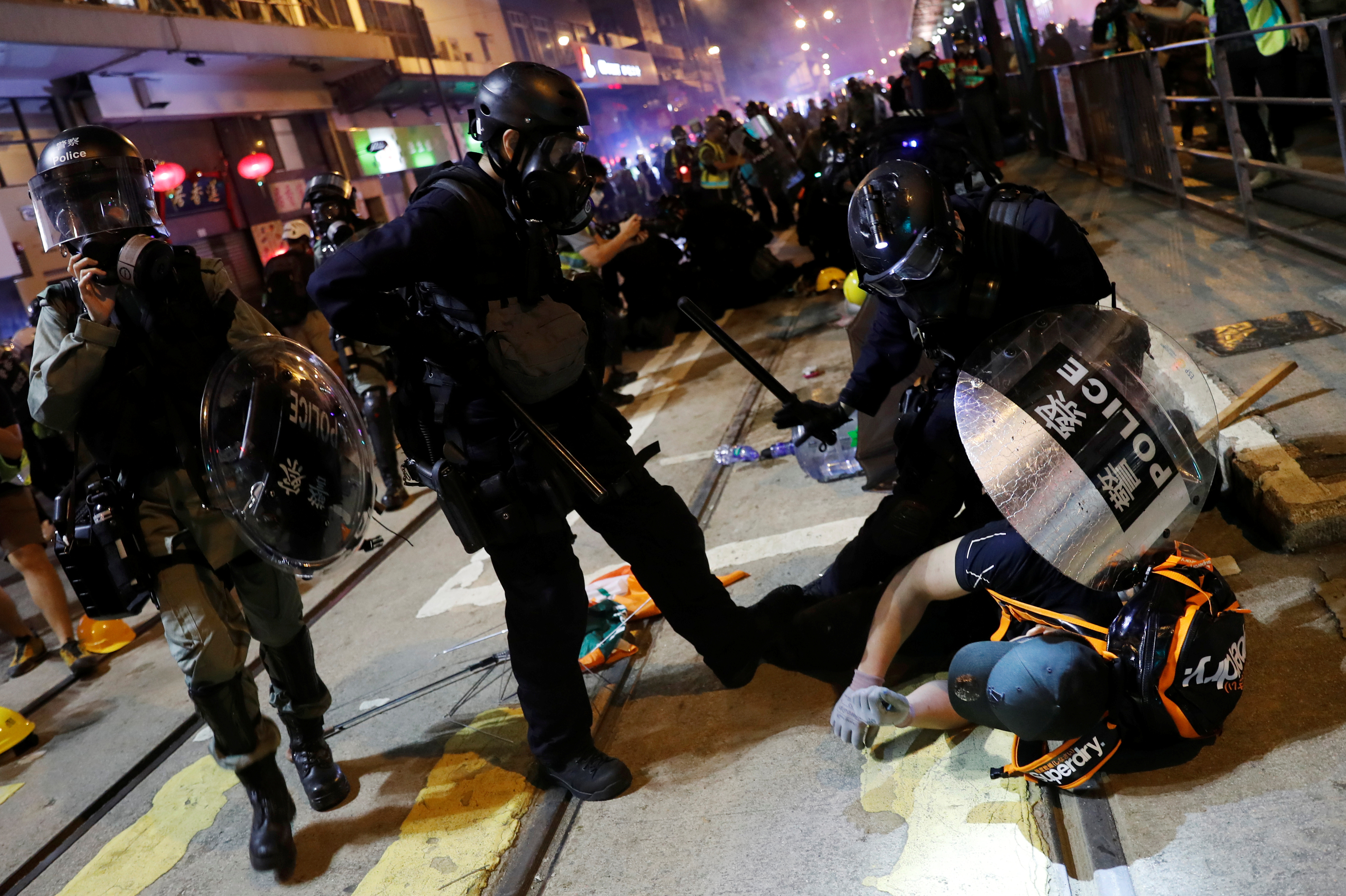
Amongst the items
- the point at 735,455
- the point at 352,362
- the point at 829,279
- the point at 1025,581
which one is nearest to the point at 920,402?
the point at 1025,581

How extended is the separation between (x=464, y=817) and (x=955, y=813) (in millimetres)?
1533

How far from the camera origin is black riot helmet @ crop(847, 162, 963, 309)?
2.58 metres

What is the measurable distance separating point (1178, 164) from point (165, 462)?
765 centimetres

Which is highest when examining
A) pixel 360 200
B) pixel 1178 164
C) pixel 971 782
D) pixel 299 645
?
pixel 360 200

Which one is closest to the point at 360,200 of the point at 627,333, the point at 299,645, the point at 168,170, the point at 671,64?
the point at 168,170

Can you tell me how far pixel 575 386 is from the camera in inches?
117

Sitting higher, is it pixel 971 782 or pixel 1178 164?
pixel 1178 164

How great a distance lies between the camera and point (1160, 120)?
770 cm

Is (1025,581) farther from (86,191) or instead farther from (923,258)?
(86,191)

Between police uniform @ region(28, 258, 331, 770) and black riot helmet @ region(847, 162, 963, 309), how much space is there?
1.93 meters

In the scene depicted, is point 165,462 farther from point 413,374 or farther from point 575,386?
point 575,386

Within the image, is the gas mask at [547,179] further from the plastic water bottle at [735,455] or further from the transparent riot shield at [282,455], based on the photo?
the plastic water bottle at [735,455]

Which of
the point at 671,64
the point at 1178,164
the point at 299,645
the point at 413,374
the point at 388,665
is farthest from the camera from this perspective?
the point at 671,64

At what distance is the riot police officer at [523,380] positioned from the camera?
2648mm
